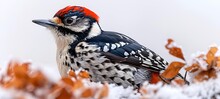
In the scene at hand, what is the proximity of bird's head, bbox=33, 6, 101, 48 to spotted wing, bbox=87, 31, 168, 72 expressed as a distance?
146mm

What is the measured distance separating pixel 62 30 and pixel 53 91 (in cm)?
268

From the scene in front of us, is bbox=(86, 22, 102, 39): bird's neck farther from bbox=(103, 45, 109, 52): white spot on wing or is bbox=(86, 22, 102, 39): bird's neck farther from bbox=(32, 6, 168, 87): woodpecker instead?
bbox=(103, 45, 109, 52): white spot on wing

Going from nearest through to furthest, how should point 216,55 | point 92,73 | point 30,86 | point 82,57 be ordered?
1. point 30,86
2. point 216,55
3. point 92,73
4. point 82,57

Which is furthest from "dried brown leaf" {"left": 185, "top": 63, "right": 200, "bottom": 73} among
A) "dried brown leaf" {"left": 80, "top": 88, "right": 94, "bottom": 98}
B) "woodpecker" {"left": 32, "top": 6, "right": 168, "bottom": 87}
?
"woodpecker" {"left": 32, "top": 6, "right": 168, "bottom": 87}

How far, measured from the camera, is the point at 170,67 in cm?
135

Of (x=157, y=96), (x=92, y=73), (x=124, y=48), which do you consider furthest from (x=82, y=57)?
(x=157, y=96)

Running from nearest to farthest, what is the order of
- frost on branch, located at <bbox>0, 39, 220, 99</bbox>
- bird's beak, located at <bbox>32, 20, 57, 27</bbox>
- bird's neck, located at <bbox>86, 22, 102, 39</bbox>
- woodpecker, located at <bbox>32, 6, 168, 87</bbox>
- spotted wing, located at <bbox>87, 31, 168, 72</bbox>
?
frost on branch, located at <bbox>0, 39, 220, 99</bbox>
woodpecker, located at <bbox>32, 6, 168, 87</bbox>
spotted wing, located at <bbox>87, 31, 168, 72</bbox>
bird's beak, located at <bbox>32, 20, 57, 27</bbox>
bird's neck, located at <bbox>86, 22, 102, 39</bbox>

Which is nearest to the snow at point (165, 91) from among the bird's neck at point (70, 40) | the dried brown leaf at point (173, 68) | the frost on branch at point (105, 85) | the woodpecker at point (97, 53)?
the frost on branch at point (105, 85)

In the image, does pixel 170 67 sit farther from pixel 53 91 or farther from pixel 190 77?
pixel 53 91

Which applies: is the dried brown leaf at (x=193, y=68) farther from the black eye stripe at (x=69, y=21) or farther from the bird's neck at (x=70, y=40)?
the black eye stripe at (x=69, y=21)

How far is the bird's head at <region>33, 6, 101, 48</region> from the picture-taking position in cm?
331

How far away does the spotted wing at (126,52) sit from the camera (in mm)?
2980

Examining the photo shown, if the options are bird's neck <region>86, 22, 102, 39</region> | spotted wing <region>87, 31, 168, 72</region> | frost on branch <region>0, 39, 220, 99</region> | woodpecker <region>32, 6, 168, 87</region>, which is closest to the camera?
frost on branch <region>0, 39, 220, 99</region>

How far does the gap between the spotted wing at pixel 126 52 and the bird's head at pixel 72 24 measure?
0.15 meters
